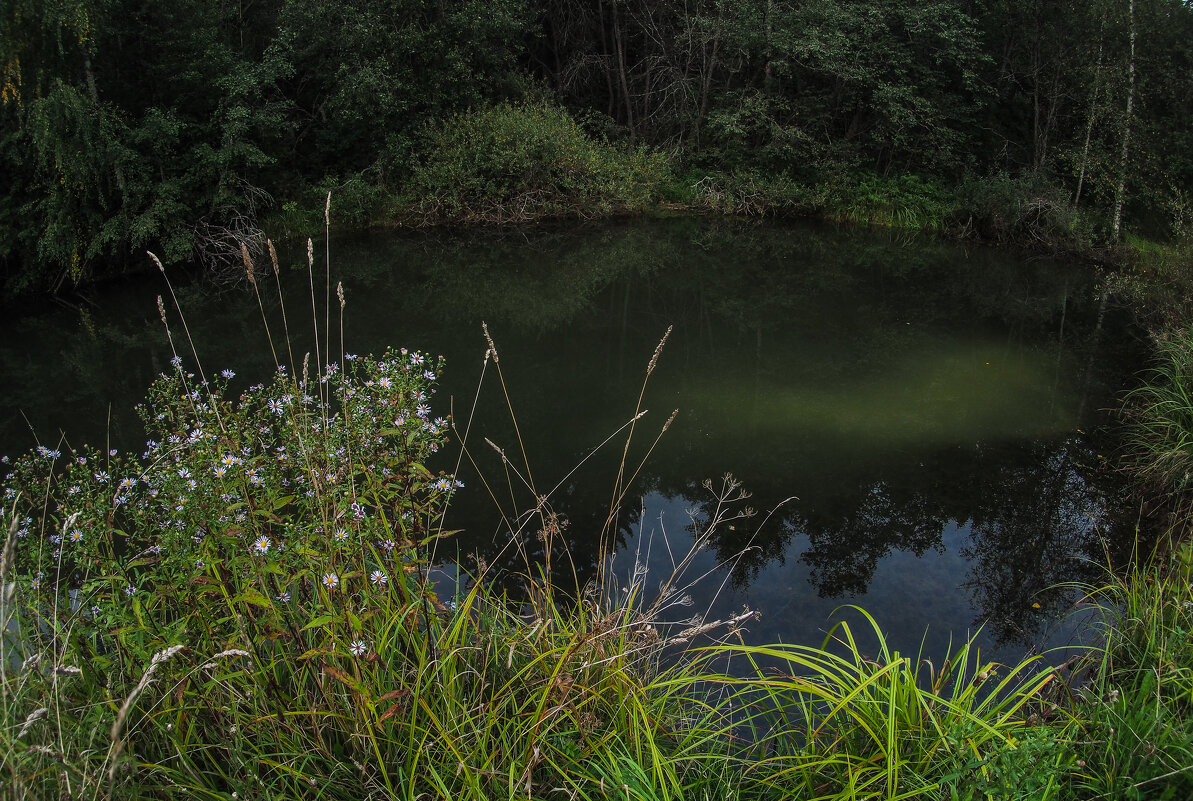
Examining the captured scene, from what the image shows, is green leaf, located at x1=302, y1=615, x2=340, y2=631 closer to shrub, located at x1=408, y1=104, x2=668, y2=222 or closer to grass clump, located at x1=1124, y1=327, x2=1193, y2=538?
grass clump, located at x1=1124, y1=327, x2=1193, y2=538

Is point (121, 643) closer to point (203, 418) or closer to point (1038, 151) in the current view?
point (203, 418)

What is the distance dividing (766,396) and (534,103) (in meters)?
10.3

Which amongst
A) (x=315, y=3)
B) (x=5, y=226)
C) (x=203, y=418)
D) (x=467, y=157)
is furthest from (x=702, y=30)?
(x=203, y=418)

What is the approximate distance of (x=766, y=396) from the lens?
22.8 ft

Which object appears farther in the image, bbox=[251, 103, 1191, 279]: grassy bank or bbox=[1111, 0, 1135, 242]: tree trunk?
bbox=[251, 103, 1191, 279]: grassy bank

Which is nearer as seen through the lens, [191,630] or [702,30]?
[191,630]

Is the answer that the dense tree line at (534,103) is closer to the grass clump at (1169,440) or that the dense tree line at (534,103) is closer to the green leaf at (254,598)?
the grass clump at (1169,440)

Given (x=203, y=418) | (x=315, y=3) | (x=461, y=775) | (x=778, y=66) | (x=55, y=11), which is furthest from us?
(x=778, y=66)

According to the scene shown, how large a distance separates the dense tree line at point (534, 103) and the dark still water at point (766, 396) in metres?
1.41

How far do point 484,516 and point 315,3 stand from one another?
38.7 feet

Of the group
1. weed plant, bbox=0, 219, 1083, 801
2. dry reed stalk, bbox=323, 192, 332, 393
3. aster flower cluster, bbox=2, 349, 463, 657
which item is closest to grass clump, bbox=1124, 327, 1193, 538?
weed plant, bbox=0, 219, 1083, 801

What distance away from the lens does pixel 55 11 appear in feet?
29.0

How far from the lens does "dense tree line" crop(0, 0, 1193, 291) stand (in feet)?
33.0

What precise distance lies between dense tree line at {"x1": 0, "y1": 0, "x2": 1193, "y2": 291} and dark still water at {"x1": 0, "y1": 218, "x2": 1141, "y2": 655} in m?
1.41
